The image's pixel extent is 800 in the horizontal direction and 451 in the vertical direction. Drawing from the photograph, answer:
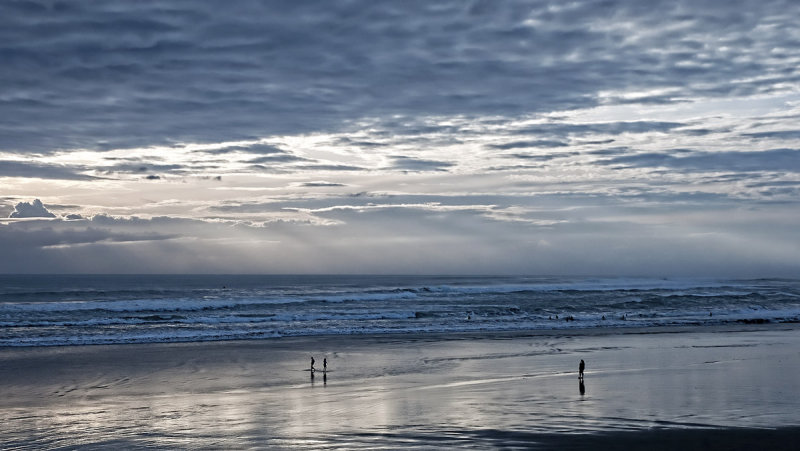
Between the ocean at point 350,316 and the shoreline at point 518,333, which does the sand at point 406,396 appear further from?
the ocean at point 350,316

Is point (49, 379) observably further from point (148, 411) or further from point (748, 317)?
point (748, 317)

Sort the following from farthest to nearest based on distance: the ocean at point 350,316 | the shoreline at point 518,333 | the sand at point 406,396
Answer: the ocean at point 350,316
the shoreline at point 518,333
the sand at point 406,396

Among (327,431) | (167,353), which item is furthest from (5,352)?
(327,431)

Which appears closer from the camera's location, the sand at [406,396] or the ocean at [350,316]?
the sand at [406,396]

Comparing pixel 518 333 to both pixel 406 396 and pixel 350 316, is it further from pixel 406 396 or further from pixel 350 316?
pixel 406 396

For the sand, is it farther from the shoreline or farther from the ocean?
the ocean

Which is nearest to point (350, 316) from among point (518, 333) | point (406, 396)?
point (518, 333)

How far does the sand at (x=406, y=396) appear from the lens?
47.8 feet

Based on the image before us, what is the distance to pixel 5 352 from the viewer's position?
29453 millimetres

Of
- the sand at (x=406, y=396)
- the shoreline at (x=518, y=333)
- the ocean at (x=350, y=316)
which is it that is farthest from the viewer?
the ocean at (x=350, y=316)

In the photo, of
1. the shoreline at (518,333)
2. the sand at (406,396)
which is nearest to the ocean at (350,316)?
the shoreline at (518,333)

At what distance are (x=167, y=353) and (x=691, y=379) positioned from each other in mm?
19864

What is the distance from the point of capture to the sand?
47.8ft

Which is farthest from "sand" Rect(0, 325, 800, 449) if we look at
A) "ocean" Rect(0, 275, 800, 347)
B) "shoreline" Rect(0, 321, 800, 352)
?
"ocean" Rect(0, 275, 800, 347)
